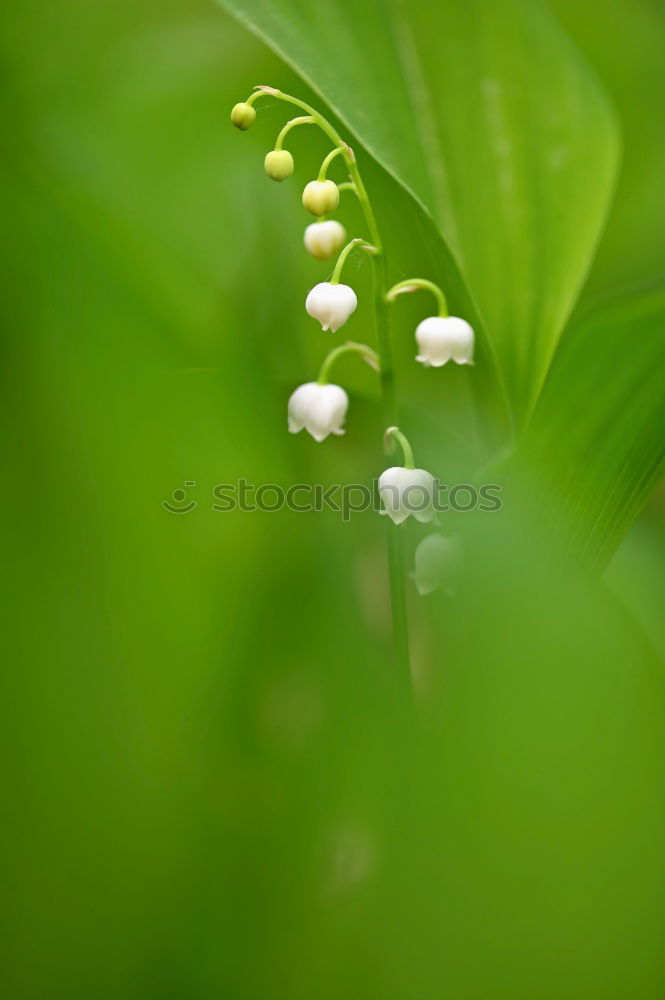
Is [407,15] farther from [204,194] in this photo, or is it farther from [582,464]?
[582,464]

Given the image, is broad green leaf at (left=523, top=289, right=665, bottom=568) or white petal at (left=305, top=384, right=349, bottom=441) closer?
broad green leaf at (left=523, top=289, right=665, bottom=568)

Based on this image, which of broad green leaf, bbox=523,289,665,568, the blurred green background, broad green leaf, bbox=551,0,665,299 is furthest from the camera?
broad green leaf, bbox=551,0,665,299

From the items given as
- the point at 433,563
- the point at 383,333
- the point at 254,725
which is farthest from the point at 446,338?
the point at 254,725

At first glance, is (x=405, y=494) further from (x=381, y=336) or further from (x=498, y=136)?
(x=498, y=136)

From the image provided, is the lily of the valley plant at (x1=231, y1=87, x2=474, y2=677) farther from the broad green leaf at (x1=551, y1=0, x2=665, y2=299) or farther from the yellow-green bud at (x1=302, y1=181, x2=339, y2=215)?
the broad green leaf at (x1=551, y1=0, x2=665, y2=299)

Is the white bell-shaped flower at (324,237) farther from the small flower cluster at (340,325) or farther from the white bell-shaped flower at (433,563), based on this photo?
the white bell-shaped flower at (433,563)

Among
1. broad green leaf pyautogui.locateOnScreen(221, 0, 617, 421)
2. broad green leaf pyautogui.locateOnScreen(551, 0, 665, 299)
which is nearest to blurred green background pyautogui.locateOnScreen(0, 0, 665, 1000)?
broad green leaf pyautogui.locateOnScreen(221, 0, 617, 421)

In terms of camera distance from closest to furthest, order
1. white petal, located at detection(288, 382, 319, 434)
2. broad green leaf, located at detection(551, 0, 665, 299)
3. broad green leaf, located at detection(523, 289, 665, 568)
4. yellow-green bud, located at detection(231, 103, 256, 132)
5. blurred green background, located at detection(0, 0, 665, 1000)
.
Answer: blurred green background, located at detection(0, 0, 665, 1000) → broad green leaf, located at detection(523, 289, 665, 568) → yellow-green bud, located at detection(231, 103, 256, 132) → white petal, located at detection(288, 382, 319, 434) → broad green leaf, located at detection(551, 0, 665, 299)
